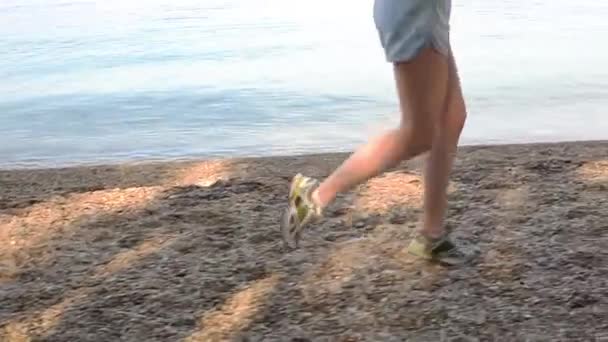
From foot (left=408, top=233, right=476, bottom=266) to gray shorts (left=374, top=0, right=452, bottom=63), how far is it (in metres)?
0.66

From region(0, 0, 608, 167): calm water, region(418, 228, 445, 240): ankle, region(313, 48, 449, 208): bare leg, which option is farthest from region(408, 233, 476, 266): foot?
region(0, 0, 608, 167): calm water

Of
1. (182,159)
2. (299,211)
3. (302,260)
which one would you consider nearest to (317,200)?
A: (299,211)

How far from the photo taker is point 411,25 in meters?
3.02

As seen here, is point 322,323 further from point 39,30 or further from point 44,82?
point 39,30

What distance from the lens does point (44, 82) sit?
7352mm

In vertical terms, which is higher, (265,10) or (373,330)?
(265,10)

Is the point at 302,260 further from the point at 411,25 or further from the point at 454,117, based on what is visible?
the point at 411,25

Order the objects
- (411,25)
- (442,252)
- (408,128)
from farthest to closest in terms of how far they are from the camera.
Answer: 1. (442,252)
2. (408,128)
3. (411,25)

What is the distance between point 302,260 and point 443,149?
24.1 inches

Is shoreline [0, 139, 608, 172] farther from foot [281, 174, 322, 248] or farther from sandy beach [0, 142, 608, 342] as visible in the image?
foot [281, 174, 322, 248]

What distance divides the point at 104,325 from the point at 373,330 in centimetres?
78

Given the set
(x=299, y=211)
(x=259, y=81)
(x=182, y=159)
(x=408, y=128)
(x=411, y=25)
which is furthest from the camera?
(x=259, y=81)

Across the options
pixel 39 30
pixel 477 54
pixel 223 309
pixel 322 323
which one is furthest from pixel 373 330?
pixel 39 30

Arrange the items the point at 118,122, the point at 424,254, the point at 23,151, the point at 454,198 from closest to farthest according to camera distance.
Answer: the point at 424,254 < the point at 454,198 < the point at 23,151 < the point at 118,122
